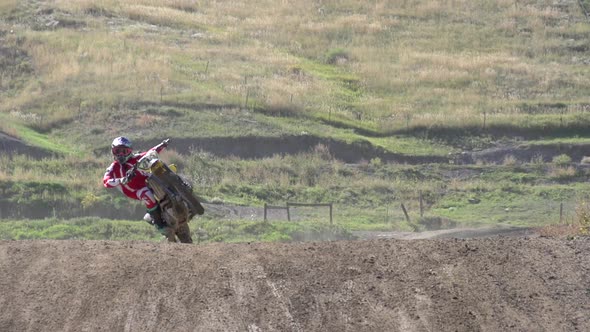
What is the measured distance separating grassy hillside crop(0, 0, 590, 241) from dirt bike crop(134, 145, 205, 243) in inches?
571

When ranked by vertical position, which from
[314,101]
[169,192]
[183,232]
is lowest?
[314,101]

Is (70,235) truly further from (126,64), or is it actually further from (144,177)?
(126,64)

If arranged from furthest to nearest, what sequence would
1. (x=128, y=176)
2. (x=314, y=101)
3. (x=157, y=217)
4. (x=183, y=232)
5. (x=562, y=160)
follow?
(x=314, y=101) < (x=562, y=160) < (x=183, y=232) < (x=157, y=217) < (x=128, y=176)

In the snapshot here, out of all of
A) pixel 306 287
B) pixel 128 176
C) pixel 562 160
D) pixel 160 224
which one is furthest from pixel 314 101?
pixel 306 287

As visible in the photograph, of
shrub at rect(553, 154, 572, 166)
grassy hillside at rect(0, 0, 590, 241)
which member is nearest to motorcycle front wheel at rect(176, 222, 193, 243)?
grassy hillside at rect(0, 0, 590, 241)

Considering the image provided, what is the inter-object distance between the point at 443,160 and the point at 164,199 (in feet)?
84.1

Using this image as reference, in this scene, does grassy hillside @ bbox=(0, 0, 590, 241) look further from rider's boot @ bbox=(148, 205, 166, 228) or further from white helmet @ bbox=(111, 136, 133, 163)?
white helmet @ bbox=(111, 136, 133, 163)

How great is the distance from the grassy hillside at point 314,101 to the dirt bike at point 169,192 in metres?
14.5

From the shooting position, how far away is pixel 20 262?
13.3 m

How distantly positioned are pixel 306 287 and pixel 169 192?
10.3ft

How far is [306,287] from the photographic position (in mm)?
12289

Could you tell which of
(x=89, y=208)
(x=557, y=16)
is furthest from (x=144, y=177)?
(x=557, y=16)

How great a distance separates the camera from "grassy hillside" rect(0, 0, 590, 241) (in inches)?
1304

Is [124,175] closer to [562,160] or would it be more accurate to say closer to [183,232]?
[183,232]
